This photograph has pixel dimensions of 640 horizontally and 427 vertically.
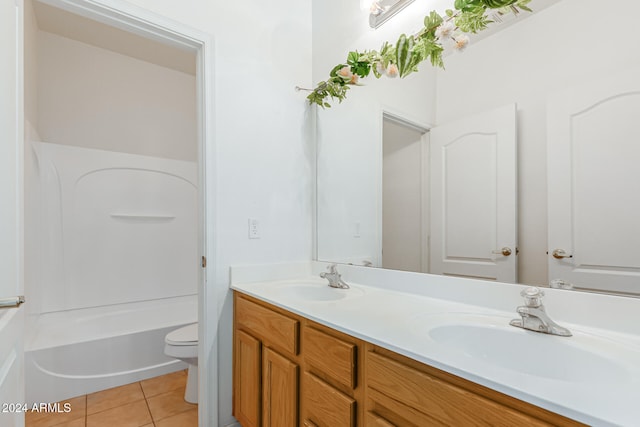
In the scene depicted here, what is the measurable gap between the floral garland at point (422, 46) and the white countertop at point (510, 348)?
952mm

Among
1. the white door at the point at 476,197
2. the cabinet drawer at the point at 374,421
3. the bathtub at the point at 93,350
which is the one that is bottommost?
the bathtub at the point at 93,350

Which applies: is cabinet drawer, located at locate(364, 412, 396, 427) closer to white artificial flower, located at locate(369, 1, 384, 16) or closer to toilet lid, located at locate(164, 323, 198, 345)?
toilet lid, located at locate(164, 323, 198, 345)

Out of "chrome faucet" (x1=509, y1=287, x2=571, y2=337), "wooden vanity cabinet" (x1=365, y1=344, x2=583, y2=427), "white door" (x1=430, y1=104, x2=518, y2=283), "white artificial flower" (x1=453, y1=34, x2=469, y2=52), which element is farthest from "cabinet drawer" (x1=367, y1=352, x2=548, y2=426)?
"white artificial flower" (x1=453, y1=34, x2=469, y2=52)

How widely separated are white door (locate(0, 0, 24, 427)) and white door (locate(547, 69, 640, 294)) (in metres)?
1.66

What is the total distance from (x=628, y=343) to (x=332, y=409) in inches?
32.5

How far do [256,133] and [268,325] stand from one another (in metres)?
1.02

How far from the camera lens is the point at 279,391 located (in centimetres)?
125

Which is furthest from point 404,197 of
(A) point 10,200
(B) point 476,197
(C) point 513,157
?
(A) point 10,200

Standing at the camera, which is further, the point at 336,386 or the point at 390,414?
the point at 336,386

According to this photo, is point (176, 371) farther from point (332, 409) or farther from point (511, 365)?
point (511, 365)

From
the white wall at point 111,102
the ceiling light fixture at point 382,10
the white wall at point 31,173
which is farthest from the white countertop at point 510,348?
the white wall at point 111,102

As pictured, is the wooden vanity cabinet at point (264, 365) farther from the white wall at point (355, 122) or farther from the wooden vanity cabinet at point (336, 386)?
the white wall at point (355, 122)

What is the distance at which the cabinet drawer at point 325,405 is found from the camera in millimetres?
928

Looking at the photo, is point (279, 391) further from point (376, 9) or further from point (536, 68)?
point (376, 9)
